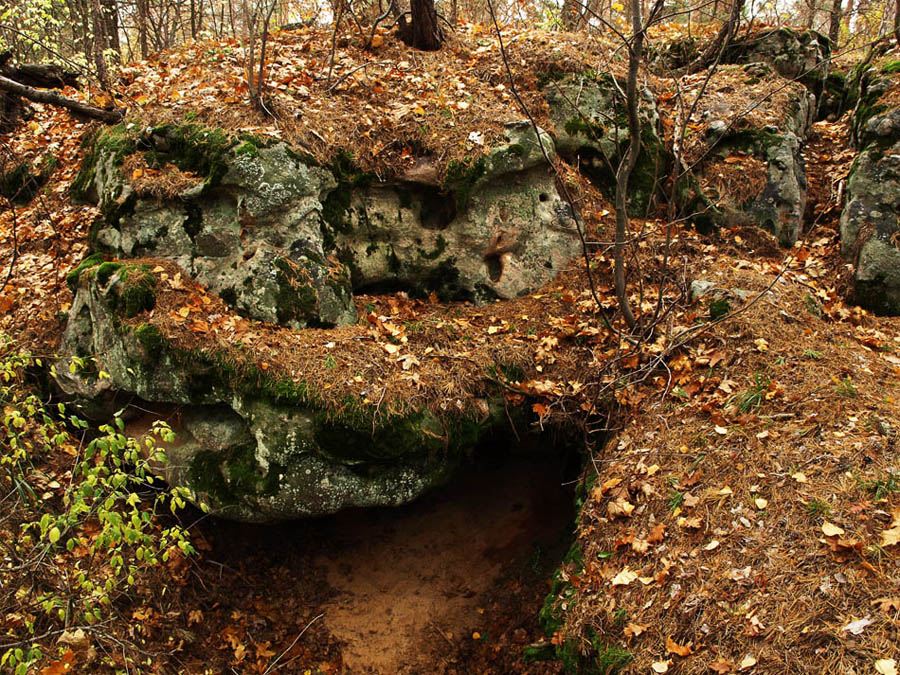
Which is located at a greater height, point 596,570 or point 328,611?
point 596,570

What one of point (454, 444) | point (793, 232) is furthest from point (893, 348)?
point (454, 444)

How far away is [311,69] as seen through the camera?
8.08 metres

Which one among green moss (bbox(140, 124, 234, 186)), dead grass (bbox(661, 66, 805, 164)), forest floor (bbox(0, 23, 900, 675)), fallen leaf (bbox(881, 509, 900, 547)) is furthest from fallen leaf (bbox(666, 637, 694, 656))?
dead grass (bbox(661, 66, 805, 164))

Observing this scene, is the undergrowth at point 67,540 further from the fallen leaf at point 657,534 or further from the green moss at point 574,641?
the fallen leaf at point 657,534

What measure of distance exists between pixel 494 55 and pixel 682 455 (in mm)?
6771

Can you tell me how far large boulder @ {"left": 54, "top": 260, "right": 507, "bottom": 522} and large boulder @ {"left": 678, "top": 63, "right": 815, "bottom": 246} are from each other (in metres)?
4.53

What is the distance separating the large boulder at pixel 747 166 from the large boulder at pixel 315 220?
213 cm

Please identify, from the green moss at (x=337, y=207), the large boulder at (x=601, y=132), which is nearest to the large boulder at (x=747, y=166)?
the large boulder at (x=601, y=132)

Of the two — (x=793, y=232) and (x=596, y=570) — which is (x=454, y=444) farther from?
(x=793, y=232)

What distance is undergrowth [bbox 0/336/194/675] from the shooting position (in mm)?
3469

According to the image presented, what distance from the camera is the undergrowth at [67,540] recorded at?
3469 millimetres

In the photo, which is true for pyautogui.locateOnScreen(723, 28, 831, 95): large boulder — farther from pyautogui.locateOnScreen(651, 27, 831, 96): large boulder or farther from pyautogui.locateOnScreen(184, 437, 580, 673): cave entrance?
pyautogui.locateOnScreen(184, 437, 580, 673): cave entrance

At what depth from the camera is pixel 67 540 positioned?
4.79m

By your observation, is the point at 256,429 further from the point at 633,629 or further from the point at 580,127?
the point at 580,127
